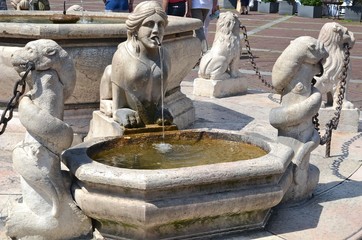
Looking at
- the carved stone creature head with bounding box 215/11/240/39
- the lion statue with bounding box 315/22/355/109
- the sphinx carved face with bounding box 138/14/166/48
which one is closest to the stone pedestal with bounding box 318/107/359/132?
the lion statue with bounding box 315/22/355/109

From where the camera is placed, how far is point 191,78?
1102 cm

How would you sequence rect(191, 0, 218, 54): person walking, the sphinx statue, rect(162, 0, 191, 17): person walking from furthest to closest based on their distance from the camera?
rect(191, 0, 218, 54): person walking < rect(162, 0, 191, 17): person walking < the sphinx statue

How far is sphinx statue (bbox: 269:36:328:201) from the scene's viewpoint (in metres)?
4.64

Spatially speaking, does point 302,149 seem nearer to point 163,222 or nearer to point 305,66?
point 305,66

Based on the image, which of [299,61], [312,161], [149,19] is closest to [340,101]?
[312,161]

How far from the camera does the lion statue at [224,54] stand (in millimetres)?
8758

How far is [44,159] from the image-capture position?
3980 mm

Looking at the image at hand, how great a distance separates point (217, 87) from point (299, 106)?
13.5 ft

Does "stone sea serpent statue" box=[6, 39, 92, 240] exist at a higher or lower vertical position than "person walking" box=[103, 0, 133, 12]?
lower

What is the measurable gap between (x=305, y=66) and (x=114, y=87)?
1675 mm

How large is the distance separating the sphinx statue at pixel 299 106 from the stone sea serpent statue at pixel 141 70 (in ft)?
3.29

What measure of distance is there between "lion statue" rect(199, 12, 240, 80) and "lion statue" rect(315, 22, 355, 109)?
6.21ft

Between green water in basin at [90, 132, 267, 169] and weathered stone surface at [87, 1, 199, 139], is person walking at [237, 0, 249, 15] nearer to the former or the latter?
weathered stone surface at [87, 1, 199, 139]

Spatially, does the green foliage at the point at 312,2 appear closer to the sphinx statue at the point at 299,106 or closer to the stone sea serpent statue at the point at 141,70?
the stone sea serpent statue at the point at 141,70
